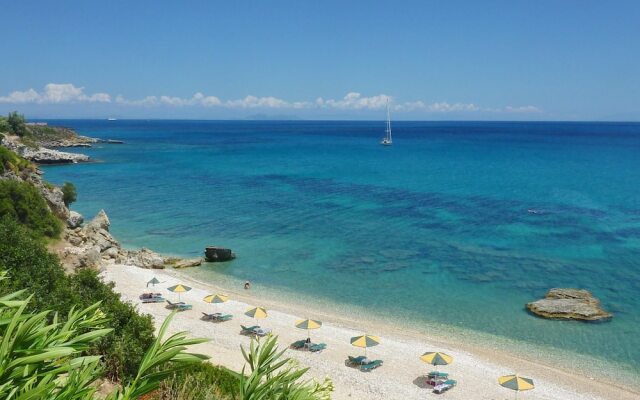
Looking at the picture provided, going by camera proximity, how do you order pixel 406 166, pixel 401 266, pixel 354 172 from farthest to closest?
pixel 406 166, pixel 354 172, pixel 401 266

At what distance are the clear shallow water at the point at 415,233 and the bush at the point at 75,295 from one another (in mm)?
14132

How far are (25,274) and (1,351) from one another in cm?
1469

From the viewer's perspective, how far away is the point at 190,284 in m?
32.5

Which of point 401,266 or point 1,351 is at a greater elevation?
point 1,351

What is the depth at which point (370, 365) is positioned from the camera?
21750 mm

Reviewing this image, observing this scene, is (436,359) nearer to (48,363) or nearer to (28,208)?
(48,363)

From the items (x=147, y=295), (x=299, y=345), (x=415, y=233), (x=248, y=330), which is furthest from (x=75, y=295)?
(x=415, y=233)

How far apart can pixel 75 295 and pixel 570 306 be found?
26296 millimetres

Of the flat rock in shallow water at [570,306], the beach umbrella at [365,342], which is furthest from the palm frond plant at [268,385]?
the flat rock in shallow water at [570,306]

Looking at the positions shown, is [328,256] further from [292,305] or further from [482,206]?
[482,206]

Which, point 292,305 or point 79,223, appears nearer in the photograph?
point 292,305

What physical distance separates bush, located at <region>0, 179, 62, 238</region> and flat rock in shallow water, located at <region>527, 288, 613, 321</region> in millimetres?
32845

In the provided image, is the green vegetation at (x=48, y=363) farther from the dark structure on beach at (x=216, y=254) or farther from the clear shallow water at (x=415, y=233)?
the dark structure on beach at (x=216, y=254)

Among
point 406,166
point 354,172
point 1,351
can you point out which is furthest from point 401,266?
point 406,166
